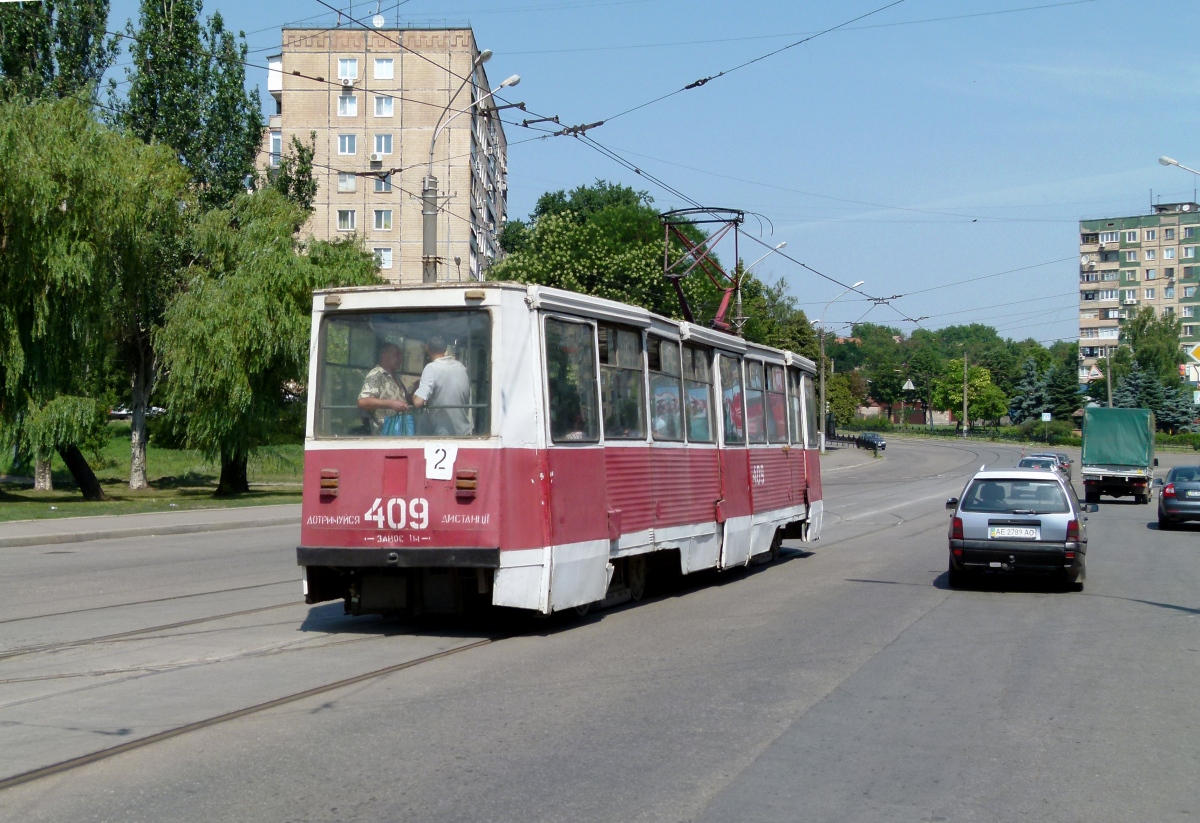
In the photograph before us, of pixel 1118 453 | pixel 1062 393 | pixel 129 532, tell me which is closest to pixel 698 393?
pixel 129 532

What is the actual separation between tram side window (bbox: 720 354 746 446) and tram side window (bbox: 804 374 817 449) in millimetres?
4159

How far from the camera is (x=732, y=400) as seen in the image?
15258 millimetres

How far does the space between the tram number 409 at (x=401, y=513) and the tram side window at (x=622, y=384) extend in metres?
2.13

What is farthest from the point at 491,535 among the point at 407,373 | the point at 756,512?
the point at 756,512

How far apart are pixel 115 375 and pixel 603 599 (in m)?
31.1

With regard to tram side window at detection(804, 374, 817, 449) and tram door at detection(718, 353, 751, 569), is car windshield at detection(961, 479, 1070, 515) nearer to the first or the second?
tram door at detection(718, 353, 751, 569)

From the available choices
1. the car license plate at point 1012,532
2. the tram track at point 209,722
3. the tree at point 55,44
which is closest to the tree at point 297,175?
the tree at point 55,44

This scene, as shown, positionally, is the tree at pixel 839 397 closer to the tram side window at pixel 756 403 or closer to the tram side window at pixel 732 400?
the tram side window at pixel 756 403

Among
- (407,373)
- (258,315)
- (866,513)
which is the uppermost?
(258,315)

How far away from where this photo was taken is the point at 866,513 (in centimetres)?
3288

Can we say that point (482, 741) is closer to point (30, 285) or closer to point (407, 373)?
point (407, 373)

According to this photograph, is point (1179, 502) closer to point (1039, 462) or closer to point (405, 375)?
point (1039, 462)

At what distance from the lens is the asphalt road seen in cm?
543

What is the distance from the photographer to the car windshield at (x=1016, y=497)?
47.2 feet
